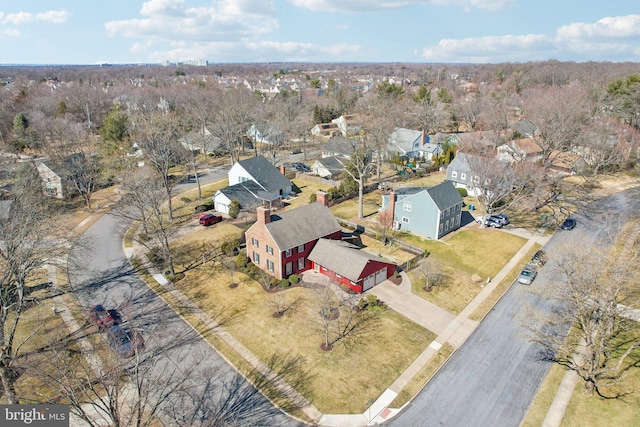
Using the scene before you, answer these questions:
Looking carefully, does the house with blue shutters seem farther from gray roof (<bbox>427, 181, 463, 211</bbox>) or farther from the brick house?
the brick house

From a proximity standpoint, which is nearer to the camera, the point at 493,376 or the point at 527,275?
the point at 493,376

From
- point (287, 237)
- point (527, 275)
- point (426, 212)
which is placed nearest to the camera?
point (527, 275)

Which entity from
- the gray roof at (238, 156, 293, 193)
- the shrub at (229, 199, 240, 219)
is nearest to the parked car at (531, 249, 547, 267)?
the gray roof at (238, 156, 293, 193)

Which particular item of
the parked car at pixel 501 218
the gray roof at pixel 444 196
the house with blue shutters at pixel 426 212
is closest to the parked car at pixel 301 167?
the house with blue shutters at pixel 426 212

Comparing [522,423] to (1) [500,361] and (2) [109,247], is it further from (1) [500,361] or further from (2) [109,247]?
(2) [109,247]

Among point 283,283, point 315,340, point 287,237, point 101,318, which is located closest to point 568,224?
point 287,237

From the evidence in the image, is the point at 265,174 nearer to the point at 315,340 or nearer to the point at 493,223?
the point at 493,223

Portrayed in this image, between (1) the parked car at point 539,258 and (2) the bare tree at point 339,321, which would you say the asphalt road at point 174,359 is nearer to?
(2) the bare tree at point 339,321
